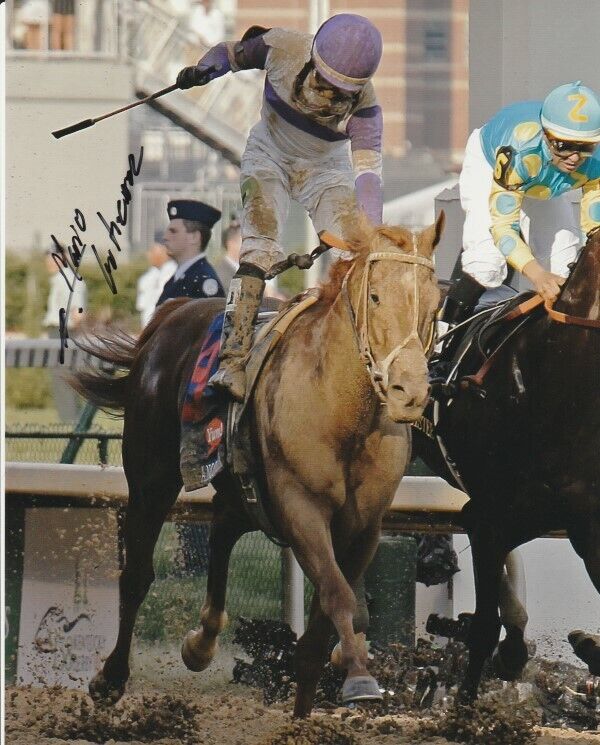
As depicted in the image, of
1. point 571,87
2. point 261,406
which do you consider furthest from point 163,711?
point 571,87

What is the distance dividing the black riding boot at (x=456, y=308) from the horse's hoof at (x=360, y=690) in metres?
1.44

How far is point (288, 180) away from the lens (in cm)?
511

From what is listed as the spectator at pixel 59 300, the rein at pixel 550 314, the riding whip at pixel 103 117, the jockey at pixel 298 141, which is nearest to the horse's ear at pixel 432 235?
the jockey at pixel 298 141

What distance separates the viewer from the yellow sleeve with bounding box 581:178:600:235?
197 inches

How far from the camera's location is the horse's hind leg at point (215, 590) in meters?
5.27

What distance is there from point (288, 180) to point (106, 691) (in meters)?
1.64

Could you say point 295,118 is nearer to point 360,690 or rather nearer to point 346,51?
point 346,51

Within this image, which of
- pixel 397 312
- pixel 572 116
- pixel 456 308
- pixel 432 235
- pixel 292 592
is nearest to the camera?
pixel 397 312

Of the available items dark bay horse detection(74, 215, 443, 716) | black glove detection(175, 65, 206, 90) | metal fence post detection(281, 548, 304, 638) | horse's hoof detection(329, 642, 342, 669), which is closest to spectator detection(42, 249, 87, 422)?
dark bay horse detection(74, 215, 443, 716)

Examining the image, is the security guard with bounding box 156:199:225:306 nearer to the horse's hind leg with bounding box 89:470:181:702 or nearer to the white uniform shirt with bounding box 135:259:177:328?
the white uniform shirt with bounding box 135:259:177:328

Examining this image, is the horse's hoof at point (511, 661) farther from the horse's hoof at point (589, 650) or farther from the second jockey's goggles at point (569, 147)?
the second jockey's goggles at point (569, 147)

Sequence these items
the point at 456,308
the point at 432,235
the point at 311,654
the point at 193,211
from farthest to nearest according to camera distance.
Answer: the point at 193,211 → the point at 456,308 → the point at 311,654 → the point at 432,235

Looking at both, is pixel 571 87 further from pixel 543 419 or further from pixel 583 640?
pixel 583 640
